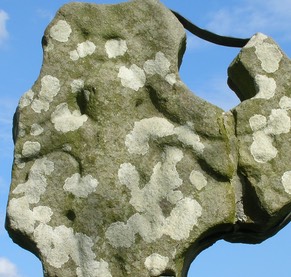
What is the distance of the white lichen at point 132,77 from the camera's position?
4461 mm

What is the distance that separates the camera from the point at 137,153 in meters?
4.30

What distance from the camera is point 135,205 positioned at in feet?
13.7

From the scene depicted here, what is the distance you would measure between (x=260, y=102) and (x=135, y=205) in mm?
991

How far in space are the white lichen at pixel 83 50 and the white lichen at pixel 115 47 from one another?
0.09m

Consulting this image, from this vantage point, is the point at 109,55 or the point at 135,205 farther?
the point at 109,55

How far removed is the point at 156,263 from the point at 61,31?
1.61 metres

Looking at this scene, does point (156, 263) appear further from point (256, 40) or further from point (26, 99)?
point (256, 40)

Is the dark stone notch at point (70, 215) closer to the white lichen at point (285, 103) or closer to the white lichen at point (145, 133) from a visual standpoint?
the white lichen at point (145, 133)

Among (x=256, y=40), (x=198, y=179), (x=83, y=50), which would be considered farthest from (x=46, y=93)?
(x=256, y=40)

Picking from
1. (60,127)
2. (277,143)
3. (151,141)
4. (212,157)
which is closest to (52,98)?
(60,127)

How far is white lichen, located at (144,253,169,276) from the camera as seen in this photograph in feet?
13.2

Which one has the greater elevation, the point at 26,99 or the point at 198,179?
the point at 26,99

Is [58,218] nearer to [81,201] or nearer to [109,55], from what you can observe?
[81,201]

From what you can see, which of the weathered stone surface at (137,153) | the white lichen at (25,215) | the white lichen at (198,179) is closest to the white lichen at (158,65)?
the weathered stone surface at (137,153)
